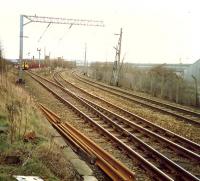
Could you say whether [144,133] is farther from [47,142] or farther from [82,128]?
[47,142]

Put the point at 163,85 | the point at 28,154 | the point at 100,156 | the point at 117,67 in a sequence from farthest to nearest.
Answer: the point at 117,67, the point at 163,85, the point at 100,156, the point at 28,154

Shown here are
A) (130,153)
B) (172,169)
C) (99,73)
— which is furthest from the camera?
(99,73)

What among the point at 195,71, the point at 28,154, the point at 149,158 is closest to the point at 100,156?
the point at 149,158

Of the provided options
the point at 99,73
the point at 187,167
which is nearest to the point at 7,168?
the point at 187,167

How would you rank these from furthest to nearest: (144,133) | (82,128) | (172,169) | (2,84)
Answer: (2,84) < (82,128) < (144,133) < (172,169)

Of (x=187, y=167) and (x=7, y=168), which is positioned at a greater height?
(x=7, y=168)

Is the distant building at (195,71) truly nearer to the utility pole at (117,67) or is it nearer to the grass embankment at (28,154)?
the utility pole at (117,67)

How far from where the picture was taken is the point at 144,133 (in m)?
15.4

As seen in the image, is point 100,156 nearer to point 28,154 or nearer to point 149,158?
point 149,158

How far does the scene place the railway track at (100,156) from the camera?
31.1 feet

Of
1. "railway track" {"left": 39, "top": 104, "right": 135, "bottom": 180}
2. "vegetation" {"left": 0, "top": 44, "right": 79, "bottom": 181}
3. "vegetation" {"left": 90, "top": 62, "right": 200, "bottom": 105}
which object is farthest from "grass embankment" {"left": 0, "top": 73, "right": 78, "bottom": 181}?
"vegetation" {"left": 90, "top": 62, "right": 200, "bottom": 105}

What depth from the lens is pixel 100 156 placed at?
11.2m

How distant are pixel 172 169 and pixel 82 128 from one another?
21.5ft

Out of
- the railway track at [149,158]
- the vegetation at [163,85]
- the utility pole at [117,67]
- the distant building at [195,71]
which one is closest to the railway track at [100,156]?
the railway track at [149,158]
